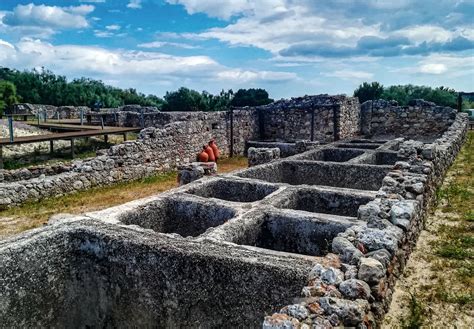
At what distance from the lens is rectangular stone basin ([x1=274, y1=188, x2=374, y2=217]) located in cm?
741

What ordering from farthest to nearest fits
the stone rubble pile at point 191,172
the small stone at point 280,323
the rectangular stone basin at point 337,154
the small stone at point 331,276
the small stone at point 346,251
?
the rectangular stone basin at point 337,154
the stone rubble pile at point 191,172
the small stone at point 346,251
the small stone at point 331,276
the small stone at point 280,323

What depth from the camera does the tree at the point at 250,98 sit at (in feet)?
145

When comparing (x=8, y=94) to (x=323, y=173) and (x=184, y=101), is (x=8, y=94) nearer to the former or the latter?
(x=184, y=101)

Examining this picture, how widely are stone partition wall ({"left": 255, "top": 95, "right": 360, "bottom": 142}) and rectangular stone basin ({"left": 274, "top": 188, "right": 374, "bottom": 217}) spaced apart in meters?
13.3

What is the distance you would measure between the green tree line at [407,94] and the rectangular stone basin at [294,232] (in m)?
33.9

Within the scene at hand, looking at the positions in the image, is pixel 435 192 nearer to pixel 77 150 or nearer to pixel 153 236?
pixel 153 236

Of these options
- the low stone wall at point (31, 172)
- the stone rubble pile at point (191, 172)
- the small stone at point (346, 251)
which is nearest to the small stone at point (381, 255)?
the small stone at point (346, 251)

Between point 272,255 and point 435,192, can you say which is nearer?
point 272,255

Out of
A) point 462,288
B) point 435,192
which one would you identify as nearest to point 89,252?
point 462,288

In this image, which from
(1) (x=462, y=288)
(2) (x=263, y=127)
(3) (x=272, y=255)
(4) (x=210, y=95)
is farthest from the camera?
(4) (x=210, y=95)

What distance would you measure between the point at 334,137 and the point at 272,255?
Answer: 1676cm

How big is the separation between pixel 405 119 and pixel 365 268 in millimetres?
20202

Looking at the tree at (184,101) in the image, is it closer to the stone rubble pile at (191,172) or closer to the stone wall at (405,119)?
the stone wall at (405,119)

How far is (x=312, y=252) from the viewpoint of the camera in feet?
20.0
